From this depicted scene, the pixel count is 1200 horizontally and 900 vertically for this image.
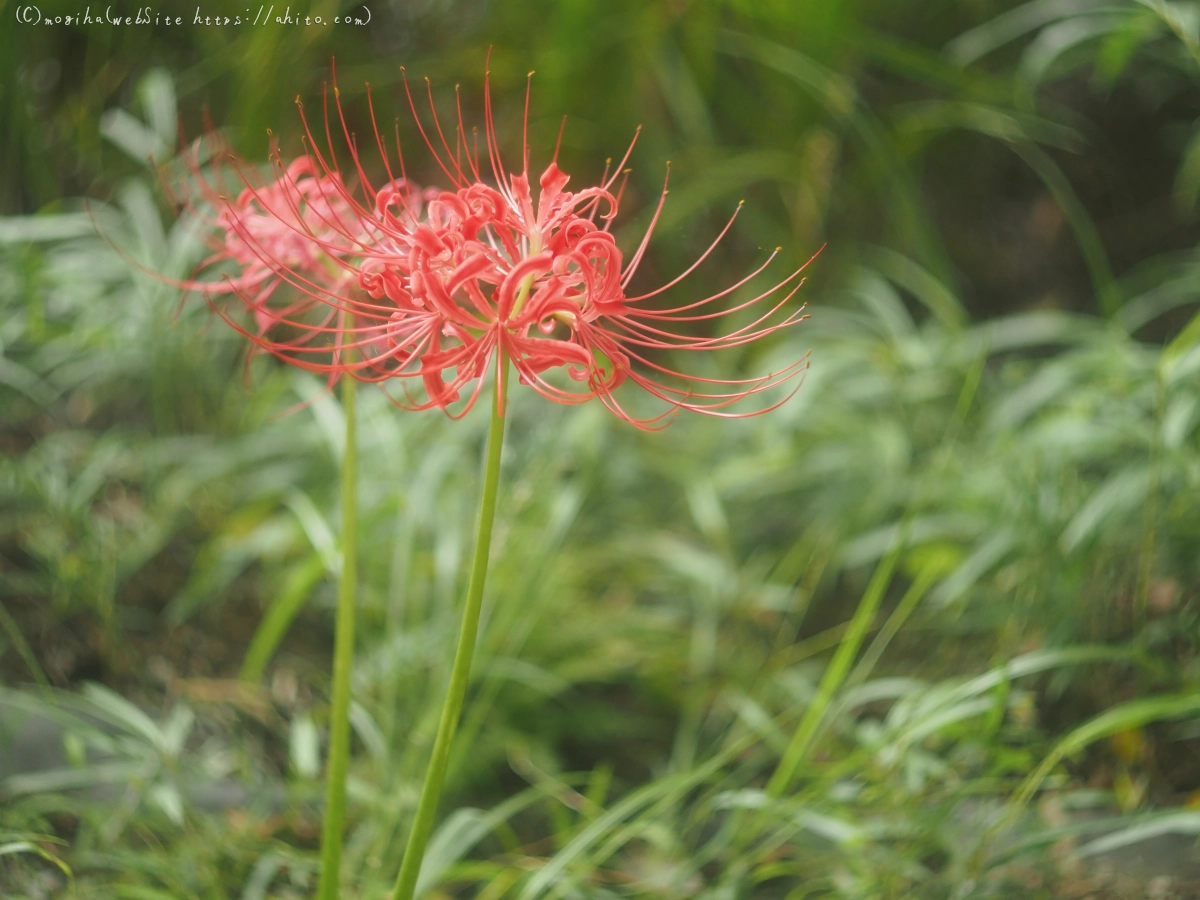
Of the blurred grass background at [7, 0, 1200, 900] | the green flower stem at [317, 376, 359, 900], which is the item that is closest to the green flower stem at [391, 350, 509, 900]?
the green flower stem at [317, 376, 359, 900]

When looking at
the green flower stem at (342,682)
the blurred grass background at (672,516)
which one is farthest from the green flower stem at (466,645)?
the blurred grass background at (672,516)

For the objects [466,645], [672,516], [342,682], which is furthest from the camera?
[672,516]

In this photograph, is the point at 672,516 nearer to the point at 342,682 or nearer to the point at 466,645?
the point at 342,682

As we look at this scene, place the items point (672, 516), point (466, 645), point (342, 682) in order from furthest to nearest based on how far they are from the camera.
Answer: point (672, 516) → point (342, 682) → point (466, 645)

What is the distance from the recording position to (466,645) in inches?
19.6

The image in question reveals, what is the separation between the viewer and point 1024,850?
0.75 m

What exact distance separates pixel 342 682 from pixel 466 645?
0.62 feet

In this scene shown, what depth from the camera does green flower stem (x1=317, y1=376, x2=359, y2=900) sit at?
2.04 ft

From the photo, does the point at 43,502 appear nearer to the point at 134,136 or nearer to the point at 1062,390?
the point at 134,136

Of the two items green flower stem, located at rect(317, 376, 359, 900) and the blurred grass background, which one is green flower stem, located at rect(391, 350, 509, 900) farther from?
the blurred grass background

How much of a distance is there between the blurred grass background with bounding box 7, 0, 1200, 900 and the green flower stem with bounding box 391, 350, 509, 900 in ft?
0.74

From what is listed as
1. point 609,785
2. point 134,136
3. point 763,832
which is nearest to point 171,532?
point 134,136

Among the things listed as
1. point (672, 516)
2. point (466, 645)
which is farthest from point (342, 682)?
point (672, 516)

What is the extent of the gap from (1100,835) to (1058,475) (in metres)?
0.42
